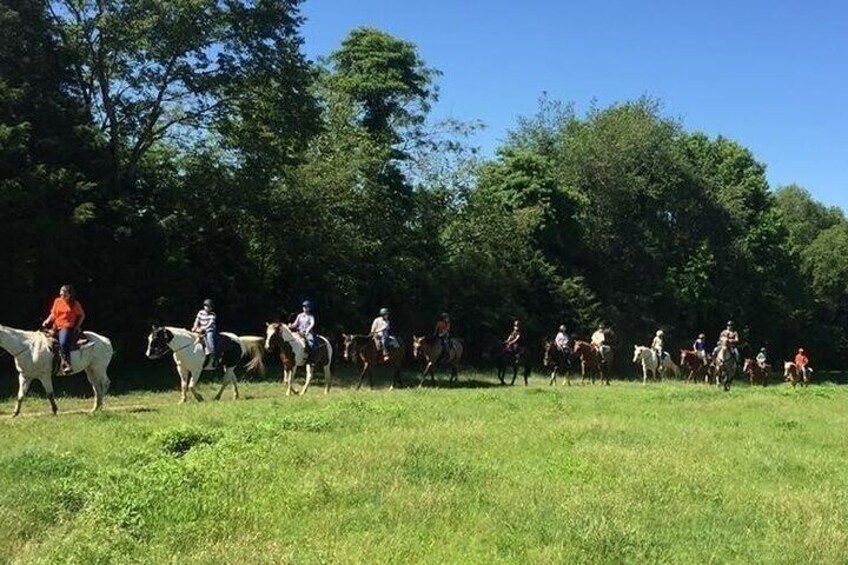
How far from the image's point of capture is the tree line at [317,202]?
2534cm

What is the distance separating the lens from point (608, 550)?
25.1 feet

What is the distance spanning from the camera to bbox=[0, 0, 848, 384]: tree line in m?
25.3

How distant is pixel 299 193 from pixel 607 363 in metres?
15.2

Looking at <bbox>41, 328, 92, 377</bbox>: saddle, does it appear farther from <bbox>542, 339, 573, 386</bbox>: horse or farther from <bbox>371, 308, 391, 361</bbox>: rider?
<bbox>542, 339, 573, 386</bbox>: horse

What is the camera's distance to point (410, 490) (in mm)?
9422

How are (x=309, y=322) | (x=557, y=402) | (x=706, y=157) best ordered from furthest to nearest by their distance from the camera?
(x=706, y=157) < (x=309, y=322) < (x=557, y=402)

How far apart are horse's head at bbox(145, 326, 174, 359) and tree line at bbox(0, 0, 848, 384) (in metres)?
5.53

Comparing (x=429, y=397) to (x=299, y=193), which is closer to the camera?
(x=429, y=397)

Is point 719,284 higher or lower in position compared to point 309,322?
higher

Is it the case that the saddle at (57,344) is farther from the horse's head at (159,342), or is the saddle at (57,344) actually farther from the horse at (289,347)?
the horse at (289,347)

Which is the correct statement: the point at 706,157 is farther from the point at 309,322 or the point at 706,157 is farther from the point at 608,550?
the point at 608,550

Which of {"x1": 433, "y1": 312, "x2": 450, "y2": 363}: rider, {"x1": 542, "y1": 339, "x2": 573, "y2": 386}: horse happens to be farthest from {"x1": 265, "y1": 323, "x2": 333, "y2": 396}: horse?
{"x1": 542, "y1": 339, "x2": 573, "y2": 386}: horse

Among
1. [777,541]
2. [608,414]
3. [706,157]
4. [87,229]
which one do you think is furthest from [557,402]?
[706,157]

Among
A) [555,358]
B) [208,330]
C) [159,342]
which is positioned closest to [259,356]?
[208,330]
